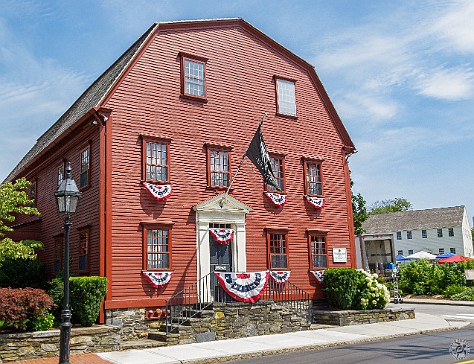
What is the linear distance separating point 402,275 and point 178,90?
21.6 m

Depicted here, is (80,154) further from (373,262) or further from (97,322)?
(373,262)

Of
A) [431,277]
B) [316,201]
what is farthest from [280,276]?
[431,277]

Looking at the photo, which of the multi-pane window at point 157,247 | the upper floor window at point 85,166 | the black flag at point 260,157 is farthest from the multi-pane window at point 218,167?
the upper floor window at point 85,166

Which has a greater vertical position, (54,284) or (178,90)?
(178,90)

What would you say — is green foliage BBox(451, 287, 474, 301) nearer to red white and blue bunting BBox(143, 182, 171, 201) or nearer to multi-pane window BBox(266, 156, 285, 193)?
multi-pane window BBox(266, 156, 285, 193)

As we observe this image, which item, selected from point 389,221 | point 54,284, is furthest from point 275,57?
point 389,221

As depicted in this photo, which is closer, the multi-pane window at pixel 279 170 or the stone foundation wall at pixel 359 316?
the stone foundation wall at pixel 359 316

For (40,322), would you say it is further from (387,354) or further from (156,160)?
(387,354)

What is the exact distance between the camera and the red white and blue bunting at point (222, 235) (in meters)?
17.9

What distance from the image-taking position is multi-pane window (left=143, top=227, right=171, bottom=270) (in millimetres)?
16438

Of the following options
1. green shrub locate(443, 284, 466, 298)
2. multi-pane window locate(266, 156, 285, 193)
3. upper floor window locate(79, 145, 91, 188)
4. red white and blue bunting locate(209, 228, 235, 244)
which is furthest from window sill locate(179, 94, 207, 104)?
green shrub locate(443, 284, 466, 298)

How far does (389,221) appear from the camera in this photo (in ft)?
249

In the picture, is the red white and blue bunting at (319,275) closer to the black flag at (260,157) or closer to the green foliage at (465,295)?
the black flag at (260,157)

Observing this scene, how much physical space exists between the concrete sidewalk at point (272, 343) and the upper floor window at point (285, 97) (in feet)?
27.6
